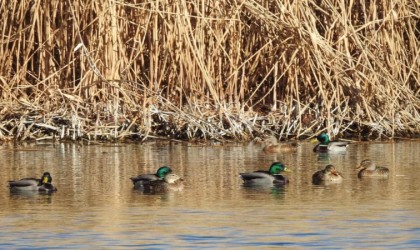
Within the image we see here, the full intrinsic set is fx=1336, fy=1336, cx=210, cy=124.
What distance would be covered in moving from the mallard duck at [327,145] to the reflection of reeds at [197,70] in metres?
0.66

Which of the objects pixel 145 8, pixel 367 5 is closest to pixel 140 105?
pixel 145 8

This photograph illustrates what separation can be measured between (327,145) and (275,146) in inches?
24.5

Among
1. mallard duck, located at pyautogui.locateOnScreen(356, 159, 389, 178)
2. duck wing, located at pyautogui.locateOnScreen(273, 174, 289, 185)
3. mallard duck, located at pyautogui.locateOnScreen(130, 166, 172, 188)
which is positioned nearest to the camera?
mallard duck, located at pyautogui.locateOnScreen(130, 166, 172, 188)

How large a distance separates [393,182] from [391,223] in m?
2.99

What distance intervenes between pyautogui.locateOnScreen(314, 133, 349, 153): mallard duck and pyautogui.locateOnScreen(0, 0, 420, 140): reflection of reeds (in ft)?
2.15

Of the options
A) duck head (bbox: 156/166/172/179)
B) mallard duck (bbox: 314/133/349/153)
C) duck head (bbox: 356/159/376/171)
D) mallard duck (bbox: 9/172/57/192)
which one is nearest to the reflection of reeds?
mallard duck (bbox: 314/133/349/153)

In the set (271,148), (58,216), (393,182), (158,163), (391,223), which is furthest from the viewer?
(271,148)

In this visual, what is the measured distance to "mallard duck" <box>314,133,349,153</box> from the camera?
15.4 metres

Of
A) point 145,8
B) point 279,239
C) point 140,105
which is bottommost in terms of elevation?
point 279,239

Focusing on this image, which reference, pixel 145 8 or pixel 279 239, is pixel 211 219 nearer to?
pixel 279 239

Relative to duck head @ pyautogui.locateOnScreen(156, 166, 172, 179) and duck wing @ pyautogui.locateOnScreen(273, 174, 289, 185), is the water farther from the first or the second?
duck head @ pyautogui.locateOnScreen(156, 166, 172, 179)

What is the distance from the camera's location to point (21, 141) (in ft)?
53.7

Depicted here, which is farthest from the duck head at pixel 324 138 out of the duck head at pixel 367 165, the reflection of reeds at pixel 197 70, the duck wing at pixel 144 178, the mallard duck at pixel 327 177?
the duck wing at pixel 144 178

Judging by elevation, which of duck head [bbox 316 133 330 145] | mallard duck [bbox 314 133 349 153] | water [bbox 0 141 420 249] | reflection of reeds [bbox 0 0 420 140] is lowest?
water [bbox 0 141 420 249]
